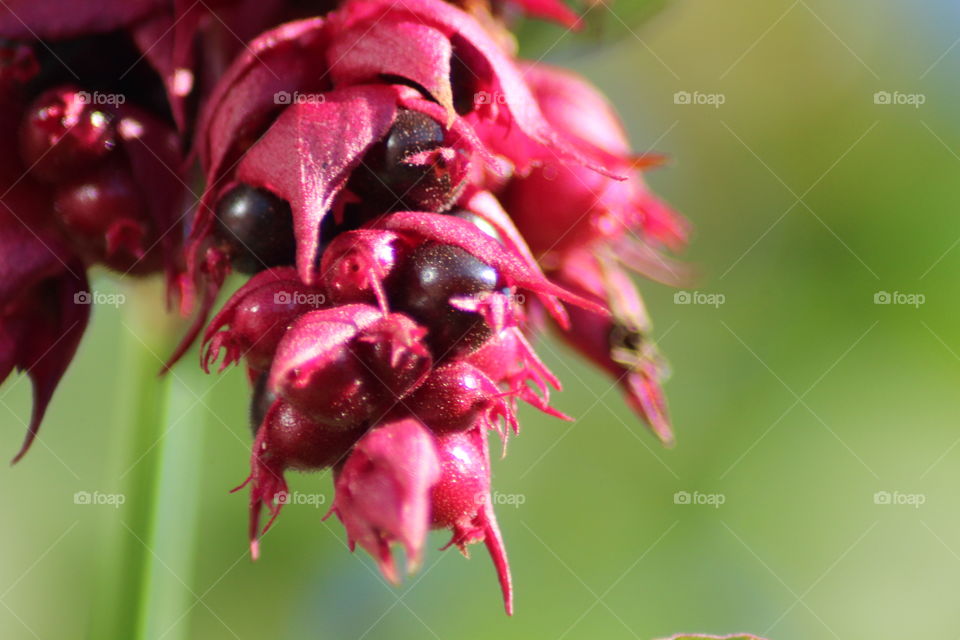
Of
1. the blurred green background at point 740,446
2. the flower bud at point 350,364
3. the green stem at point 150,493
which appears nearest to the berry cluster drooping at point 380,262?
the flower bud at point 350,364

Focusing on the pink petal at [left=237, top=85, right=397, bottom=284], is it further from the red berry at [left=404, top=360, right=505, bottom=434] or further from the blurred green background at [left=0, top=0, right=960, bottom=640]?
the blurred green background at [left=0, top=0, right=960, bottom=640]

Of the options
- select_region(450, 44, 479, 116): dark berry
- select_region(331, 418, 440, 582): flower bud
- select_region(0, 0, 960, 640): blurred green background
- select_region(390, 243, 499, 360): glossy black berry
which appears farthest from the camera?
select_region(0, 0, 960, 640): blurred green background

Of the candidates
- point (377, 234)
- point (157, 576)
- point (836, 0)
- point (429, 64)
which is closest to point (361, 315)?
point (377, 234)

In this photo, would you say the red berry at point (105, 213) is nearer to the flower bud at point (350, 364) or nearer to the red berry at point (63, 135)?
the red berry at point (63, 135)

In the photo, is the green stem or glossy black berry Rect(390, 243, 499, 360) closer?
glossy black berry Rect(390, 243, 499, 360)

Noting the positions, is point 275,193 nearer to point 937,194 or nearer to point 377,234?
point 377,234

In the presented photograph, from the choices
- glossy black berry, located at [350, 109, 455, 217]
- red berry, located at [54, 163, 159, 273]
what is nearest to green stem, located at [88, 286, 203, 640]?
red berry, located at [54, 163, 159, 273]

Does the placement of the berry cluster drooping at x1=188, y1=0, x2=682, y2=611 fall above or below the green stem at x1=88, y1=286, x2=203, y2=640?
above
